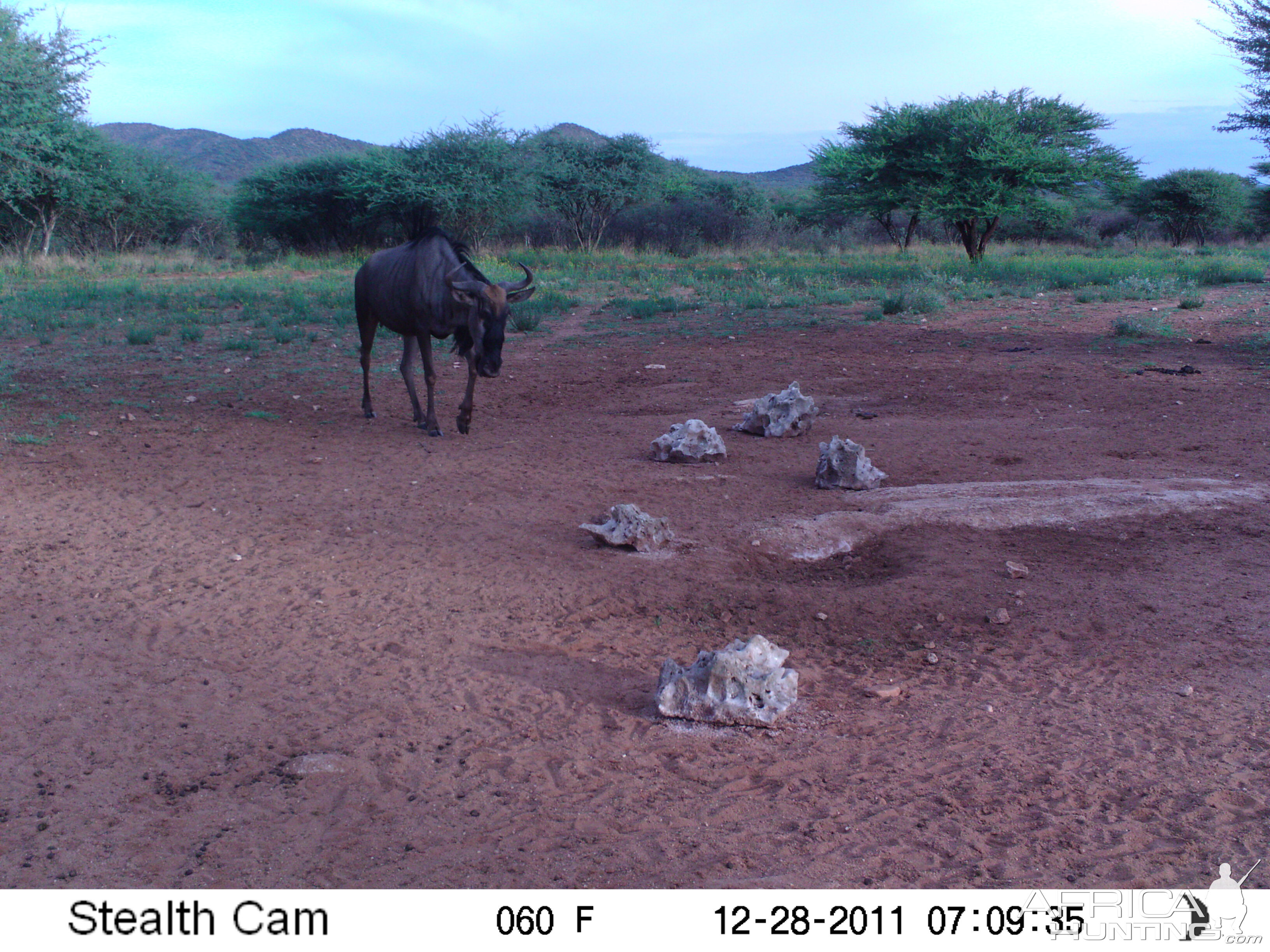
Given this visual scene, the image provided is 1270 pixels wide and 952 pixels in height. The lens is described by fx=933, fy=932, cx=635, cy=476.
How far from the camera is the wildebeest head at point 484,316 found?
7.80 meters

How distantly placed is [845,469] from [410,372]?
4.37 meters

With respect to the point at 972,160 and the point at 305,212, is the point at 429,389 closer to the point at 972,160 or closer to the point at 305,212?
the point at 972,160

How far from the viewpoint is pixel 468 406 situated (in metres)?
8.02

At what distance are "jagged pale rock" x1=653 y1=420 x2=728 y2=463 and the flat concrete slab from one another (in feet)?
4.56

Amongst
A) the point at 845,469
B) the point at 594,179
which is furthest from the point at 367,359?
the point at 594,179

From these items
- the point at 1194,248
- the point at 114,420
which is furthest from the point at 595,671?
the point at 1194,248

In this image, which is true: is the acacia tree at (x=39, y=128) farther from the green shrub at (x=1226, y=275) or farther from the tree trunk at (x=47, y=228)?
the green shrub at (x=1226, y=275)

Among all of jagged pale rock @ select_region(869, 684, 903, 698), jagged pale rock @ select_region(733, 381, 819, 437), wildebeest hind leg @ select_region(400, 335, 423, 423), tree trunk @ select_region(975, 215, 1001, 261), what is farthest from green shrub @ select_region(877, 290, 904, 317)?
jagged pale rock @ select_region(869, 684, 903, 698)

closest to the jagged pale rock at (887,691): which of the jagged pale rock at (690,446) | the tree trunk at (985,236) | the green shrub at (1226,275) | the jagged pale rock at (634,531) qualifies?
the jagged pale rock at (634,531)

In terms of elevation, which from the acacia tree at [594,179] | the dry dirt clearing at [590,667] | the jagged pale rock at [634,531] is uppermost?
the acacia tree at [594,179]

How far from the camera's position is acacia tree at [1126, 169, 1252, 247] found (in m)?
37.9

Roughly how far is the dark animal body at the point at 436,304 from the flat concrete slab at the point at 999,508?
344cm

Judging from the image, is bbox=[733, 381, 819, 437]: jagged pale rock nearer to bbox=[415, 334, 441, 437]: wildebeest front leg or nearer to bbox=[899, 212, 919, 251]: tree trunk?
bbox=[415, 334, 441, 437]: wildebeest front leg

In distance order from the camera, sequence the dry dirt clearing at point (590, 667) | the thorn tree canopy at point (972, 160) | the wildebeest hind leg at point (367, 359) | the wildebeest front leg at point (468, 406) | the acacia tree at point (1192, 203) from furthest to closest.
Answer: the acacia tree at point (1192, 203)
the thorn tree canopy at point (972, 160)
the wildebeest hind leg at point (367, 359)
the wildebeest front leg at point (468, 406)
the dry dirt clearing at point (590, 667)
